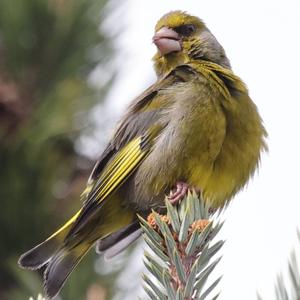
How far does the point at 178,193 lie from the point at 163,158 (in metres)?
0.36

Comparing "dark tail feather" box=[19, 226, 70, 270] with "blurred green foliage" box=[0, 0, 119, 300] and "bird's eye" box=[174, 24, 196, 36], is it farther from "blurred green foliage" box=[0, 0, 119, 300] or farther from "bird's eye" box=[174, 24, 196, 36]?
"bird's eye" box=[174, 24, 196, 36]

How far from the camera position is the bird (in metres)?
2.60

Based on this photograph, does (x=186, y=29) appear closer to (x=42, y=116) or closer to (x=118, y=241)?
(x=42, y=116)

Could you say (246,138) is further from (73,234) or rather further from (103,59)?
(103,59)

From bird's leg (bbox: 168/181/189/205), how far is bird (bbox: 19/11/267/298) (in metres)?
0.01

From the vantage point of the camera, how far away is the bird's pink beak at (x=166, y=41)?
121 inches

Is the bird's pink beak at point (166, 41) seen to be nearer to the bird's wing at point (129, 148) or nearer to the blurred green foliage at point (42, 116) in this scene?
the bird's wing at point (129, 148)

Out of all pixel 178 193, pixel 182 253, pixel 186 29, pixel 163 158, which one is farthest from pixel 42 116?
pixel 182 253

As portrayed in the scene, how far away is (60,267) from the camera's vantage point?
2.64m

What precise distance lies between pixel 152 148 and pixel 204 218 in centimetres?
111

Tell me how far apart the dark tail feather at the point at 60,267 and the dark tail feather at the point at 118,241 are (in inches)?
3.1

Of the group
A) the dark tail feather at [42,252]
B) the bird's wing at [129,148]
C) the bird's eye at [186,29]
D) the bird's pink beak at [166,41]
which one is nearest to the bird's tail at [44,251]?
the dark tail feather at [42,252]

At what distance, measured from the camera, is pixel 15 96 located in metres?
3.04

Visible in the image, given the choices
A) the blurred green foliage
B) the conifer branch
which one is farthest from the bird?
the conifer branch
